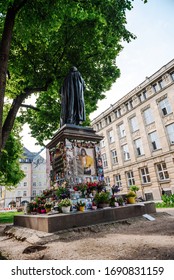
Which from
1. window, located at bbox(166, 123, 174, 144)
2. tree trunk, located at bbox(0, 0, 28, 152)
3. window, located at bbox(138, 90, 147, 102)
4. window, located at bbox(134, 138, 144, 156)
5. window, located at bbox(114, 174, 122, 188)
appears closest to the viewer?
tree trunk, located at bbox(0, 0, 28, 152)

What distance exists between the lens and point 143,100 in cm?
2841

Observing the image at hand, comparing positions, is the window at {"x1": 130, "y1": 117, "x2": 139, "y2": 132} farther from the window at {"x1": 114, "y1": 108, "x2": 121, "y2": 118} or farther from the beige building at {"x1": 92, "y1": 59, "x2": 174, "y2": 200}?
the window at {"x1": 114, "y1": 108, "x2": 121, "y2": 118}

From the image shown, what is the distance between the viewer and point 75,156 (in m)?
7.95

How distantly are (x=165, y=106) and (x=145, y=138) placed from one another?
17.3ft

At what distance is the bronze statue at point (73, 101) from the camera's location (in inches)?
373

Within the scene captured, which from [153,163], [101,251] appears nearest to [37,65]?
[101,251]

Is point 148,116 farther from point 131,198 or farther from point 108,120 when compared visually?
point 131,198

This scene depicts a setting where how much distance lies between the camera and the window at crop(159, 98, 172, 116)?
24.9 metres

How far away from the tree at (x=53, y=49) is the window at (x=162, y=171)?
15237 mm

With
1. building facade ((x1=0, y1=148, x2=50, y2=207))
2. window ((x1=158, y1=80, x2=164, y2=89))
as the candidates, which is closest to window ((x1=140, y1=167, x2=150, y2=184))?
window ((x1=158, y1=80, x2=164, y2=89))

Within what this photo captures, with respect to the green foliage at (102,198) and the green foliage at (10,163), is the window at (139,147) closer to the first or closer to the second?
the green foliage at (10,163)

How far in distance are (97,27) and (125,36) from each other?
165cm

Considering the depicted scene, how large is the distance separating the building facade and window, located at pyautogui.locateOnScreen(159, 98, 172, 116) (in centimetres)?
4481
